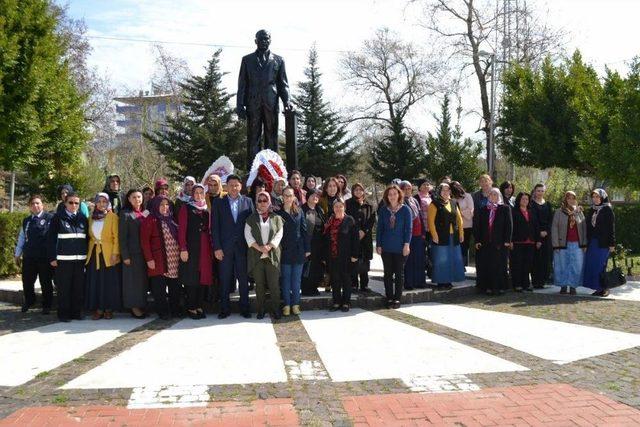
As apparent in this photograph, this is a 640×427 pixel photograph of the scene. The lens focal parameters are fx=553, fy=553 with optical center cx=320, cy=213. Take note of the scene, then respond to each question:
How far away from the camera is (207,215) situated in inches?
303

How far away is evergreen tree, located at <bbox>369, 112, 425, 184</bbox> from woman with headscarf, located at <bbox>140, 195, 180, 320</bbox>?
26658 millimetres

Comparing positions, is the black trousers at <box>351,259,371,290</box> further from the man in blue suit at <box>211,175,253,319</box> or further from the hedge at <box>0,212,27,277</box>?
the hedge at <box>0,212,27,277</box>

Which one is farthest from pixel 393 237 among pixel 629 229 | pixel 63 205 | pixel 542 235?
pixel 629 229

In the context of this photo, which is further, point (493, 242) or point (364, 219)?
point (493, 242)

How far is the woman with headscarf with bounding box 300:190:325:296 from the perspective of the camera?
8.21 m

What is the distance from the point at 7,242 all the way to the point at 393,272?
869 cm

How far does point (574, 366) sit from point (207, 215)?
4.89m

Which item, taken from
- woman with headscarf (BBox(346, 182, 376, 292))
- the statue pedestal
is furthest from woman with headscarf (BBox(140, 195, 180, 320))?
the statue pedestal

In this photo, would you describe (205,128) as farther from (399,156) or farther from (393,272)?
(393,272)

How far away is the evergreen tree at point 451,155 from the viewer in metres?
28.9

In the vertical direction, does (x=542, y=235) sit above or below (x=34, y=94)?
below

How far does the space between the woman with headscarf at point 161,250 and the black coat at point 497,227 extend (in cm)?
513

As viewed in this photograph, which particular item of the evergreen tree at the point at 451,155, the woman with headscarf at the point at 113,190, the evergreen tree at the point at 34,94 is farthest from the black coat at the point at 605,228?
the evergreen tree at the point at 451,155

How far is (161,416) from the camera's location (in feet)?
13.0
